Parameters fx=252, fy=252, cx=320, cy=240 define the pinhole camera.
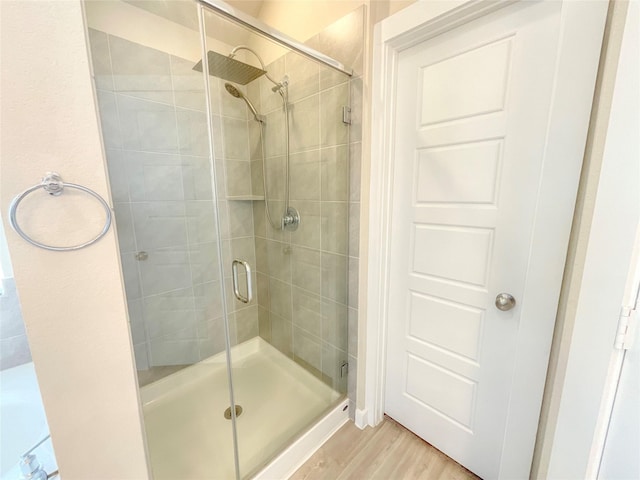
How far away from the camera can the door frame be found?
2.54 feet

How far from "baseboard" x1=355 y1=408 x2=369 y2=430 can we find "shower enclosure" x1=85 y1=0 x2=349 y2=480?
15 centimetres

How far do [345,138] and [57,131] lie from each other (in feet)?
3.70

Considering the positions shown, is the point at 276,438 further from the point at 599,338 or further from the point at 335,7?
the point at 335,7

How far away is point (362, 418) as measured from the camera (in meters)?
1.49

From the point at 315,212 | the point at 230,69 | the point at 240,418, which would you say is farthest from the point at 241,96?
the point at 240,418

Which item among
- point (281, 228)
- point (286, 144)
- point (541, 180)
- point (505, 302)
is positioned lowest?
point (505, 302)

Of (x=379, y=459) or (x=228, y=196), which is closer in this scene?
(x=379, y=459)

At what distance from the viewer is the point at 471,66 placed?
3.30 ft

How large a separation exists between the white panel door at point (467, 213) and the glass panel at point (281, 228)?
0.36 meters

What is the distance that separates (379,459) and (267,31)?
2.12 m

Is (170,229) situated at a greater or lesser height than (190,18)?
lesser

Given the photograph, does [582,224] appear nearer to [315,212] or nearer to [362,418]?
[315,212]

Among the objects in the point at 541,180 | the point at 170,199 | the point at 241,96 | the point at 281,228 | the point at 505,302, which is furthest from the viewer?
the point at 281,228

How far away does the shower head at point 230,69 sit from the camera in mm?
1198
